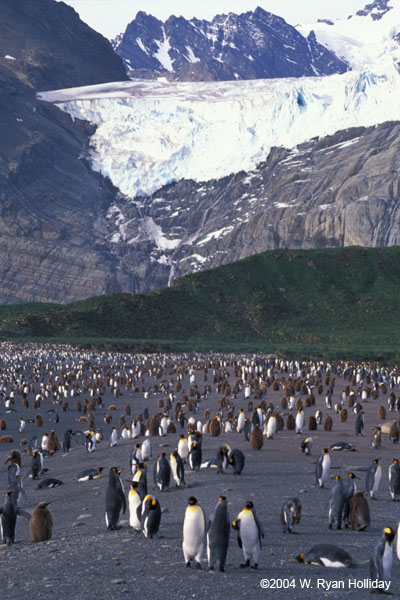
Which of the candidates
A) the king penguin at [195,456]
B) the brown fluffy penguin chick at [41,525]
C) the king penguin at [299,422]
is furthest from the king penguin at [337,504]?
the king penguin at [299,422]

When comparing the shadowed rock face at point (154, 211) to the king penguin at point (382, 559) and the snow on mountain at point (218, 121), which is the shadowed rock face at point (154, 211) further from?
the king penguin at point (382, 559)

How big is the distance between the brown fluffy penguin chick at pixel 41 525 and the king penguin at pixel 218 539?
2.90m

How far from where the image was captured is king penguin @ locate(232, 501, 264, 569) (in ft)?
31.6

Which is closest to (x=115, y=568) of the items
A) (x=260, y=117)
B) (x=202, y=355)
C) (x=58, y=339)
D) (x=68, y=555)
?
(x=68, y=555)

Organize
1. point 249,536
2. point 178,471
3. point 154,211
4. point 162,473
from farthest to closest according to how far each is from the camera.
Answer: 1. point 154,211
2. point 178,471
3. point 162,473
4. point 249,536

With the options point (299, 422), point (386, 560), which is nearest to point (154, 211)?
point (299, 422)

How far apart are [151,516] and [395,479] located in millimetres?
4631

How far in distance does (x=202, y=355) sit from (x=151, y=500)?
53.7 metres

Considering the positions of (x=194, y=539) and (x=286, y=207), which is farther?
(x=286, y=207)

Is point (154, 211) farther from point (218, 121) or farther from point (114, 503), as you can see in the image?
point (114, 503)

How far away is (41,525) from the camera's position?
11.5 meters

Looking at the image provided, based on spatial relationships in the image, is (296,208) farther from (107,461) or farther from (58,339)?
(107,461)

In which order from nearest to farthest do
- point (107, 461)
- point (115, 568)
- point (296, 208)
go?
point (115, 568), point (107, 461), point (296, 208)

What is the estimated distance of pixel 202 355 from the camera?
212 ft
